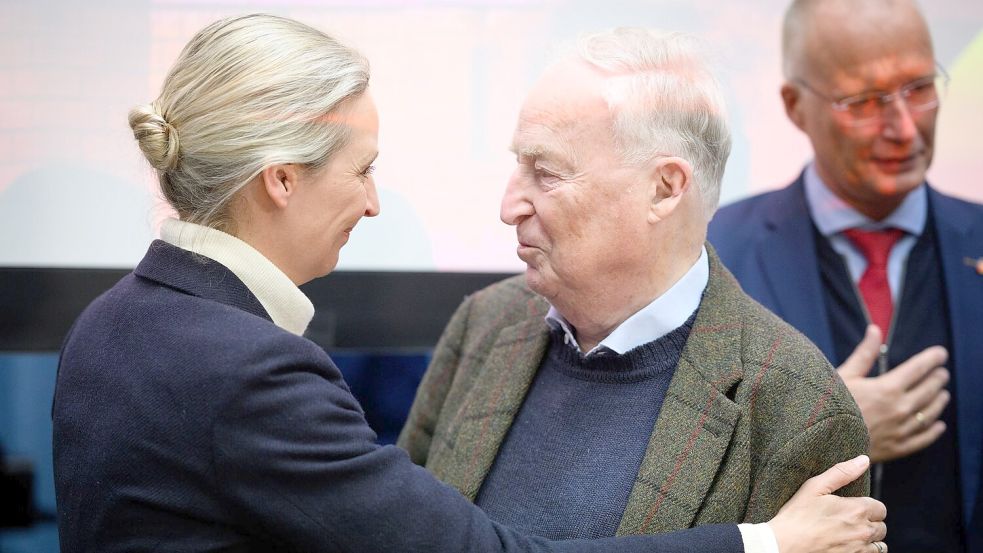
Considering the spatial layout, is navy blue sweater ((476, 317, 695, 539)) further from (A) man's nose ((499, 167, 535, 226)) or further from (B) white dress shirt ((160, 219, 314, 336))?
(B) white dress shirt ((160, 219, 314, 336))

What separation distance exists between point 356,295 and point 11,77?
965mm

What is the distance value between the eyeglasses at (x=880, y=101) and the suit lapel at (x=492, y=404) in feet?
3.13

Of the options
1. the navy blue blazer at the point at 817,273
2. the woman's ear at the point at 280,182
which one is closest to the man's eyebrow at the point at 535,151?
the woman's ear at the point at 280,182

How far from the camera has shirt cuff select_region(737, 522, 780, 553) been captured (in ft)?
5.27

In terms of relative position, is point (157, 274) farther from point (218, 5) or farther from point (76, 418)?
point (218, 5)

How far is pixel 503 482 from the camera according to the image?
1.90 m

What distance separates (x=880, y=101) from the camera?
241 centimetres

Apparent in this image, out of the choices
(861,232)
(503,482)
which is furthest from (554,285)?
(861,232)

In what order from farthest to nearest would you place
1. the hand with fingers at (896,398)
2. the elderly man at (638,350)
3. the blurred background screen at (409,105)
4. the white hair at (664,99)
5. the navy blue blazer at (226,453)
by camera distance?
the blurred background screen at (409,105) → the hand with fingers at (896,398) → the white hair at (664,99) → the elderly man at (638,350) → the navy blue blazer at (226,453)

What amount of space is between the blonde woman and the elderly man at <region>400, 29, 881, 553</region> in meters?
0.11

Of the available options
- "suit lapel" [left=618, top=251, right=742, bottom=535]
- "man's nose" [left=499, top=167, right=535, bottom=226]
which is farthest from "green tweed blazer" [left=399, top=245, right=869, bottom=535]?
"man's nose" [left=499, top=167, right=535, bottom=226]

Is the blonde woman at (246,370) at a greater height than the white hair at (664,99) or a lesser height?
lesser

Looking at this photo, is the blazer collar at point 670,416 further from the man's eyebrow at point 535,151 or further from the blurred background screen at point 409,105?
the blurred background screen at point 409,105

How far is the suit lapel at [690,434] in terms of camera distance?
170cm
